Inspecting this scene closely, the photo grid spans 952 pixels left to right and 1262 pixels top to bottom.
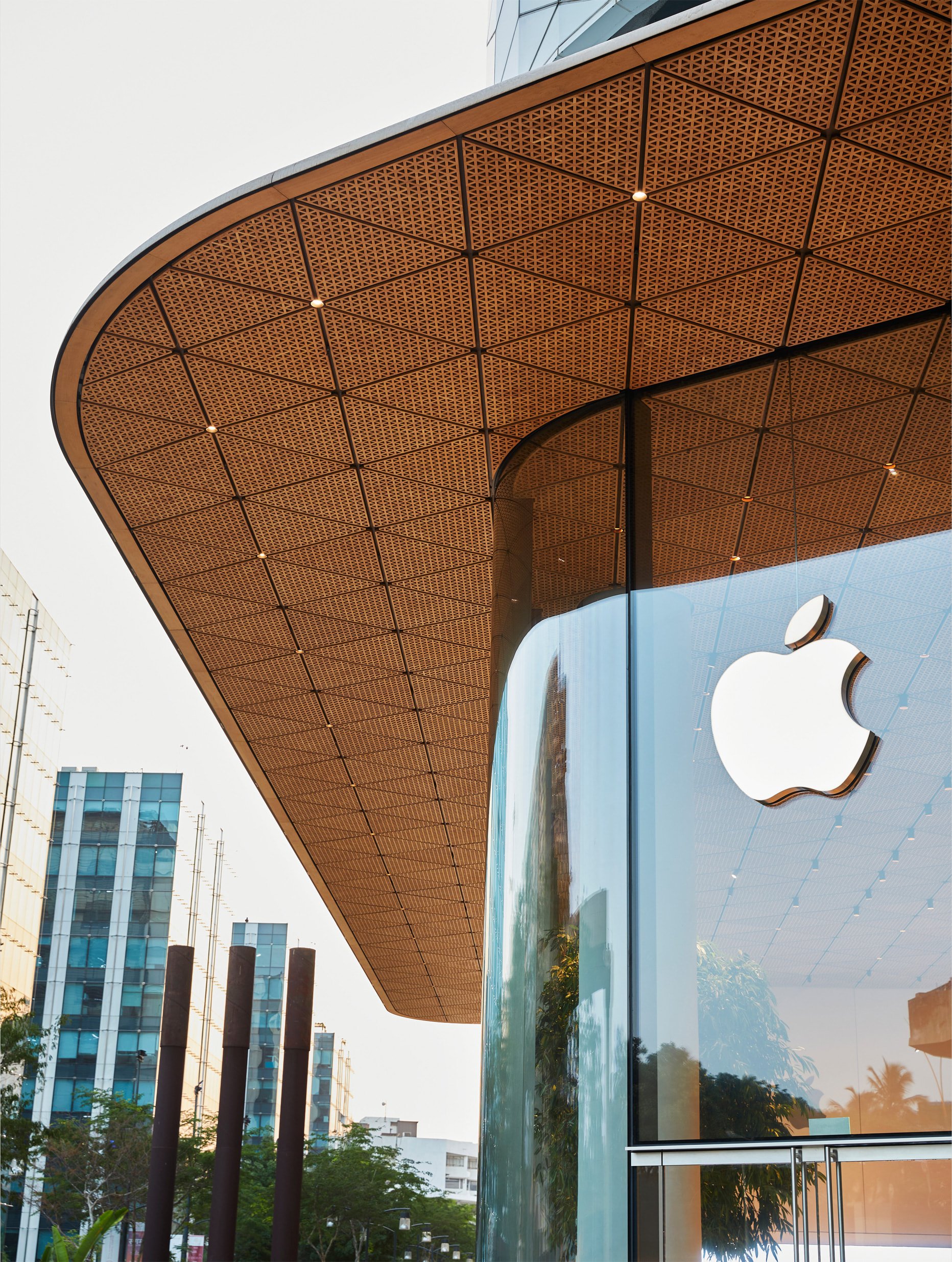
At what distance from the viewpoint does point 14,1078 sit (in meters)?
43.4

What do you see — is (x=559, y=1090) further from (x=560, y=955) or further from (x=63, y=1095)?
(x=63, y=1095)

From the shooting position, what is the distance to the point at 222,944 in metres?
92.9

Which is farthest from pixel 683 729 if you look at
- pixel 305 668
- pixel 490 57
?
pixel 490 57

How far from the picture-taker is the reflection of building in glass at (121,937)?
80.2 meters

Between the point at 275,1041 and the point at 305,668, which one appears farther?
the point at 275,1041

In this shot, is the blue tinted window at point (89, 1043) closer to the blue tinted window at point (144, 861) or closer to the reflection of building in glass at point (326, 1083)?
the blue tinted window at point (144, 861)

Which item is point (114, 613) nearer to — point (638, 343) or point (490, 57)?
point (490, 57)

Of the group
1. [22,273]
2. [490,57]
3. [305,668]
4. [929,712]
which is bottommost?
[929,712]

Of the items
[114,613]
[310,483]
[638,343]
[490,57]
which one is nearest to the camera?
[638,343]

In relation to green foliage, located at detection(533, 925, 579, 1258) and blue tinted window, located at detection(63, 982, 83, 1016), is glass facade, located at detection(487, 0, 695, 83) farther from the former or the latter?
blue tinted window, located at detection(63, 982, 83, 1016)

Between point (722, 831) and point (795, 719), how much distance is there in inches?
42.7

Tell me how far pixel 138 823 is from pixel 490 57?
76.8 m

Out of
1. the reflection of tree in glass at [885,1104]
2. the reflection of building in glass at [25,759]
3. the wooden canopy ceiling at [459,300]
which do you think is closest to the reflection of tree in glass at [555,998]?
the reflection of tree in glass at [885,1104]

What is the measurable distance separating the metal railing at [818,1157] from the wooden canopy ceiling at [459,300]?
22.2 feet
